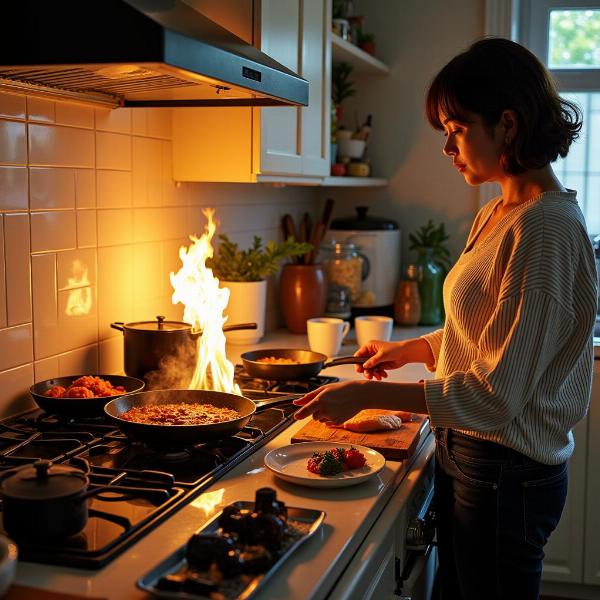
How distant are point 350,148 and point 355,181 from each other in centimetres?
20

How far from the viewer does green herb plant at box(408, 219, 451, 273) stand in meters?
3.42

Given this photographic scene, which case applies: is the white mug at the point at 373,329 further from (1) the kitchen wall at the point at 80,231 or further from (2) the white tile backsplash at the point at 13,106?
(2) the white tile backsplash at the point at 13,106

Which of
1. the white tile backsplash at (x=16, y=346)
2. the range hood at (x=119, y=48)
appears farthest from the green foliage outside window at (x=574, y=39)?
the white tile backsplash at (x=16, y=346)

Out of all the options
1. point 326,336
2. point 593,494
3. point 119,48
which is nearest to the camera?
point 119,48

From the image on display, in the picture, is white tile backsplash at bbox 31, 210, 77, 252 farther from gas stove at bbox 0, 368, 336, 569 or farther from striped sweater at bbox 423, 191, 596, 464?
striped sweater at bbox 423, 191, 596, 464

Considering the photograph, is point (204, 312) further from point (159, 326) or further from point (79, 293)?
point (79, 293)

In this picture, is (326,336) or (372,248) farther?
(372,248)

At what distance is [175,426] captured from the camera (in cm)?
150

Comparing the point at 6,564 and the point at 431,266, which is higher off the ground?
the point at 431,266

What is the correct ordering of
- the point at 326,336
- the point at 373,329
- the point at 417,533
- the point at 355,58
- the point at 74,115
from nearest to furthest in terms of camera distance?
the point at 417,533
the point at 74,115
the point at 326,336
the point at 373,329
the point at 355,58

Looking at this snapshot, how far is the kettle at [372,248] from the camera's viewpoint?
10.8 feet

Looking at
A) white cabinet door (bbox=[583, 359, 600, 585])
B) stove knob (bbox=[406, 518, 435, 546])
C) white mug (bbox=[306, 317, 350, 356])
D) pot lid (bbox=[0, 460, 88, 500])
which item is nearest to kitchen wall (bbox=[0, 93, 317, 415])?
white mug (bbox=[306, 317, 350, 356])

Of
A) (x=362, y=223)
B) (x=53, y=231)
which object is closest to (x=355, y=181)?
(x=362, y=223)

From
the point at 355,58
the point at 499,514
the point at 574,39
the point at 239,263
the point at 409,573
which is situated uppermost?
the point at 574,39
